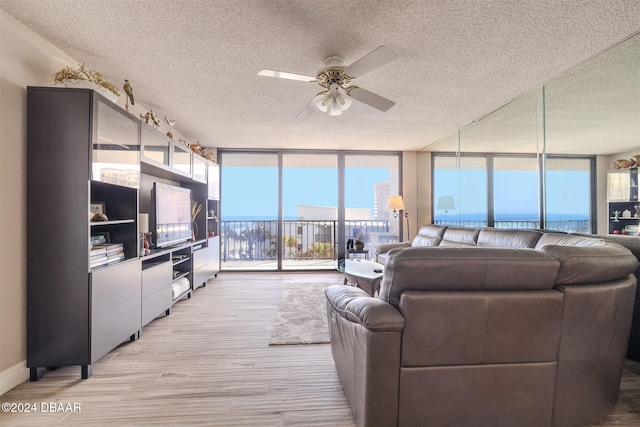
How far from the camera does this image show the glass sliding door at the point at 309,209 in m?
5.27

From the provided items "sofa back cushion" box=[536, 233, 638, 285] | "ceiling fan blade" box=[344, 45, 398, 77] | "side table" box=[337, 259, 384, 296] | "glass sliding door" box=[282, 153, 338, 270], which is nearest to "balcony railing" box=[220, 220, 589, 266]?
"glass sliding door" box=[282, 153, 338, 270]

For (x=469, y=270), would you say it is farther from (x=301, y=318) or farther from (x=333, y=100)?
(x=301, y=318)

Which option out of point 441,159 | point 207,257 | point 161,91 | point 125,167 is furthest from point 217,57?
point 441,159

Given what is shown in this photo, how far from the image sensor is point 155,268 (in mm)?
2684

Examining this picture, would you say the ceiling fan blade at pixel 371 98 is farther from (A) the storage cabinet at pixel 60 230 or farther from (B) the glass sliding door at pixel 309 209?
(B) the glass sliding door at pixel 309 209

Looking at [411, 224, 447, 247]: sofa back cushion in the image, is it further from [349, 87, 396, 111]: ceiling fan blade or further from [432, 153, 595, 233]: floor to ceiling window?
[349, 87, 396, 111]: ceiling fan blade

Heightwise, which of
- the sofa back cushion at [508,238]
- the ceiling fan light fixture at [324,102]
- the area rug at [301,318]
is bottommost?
the area rug at [301,318]

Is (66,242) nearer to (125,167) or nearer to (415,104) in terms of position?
(125,167)

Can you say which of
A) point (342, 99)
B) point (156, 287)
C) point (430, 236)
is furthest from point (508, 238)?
point (156, 287)

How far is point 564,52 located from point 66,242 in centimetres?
388

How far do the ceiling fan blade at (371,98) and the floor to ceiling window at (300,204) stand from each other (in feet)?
9.69

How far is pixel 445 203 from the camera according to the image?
4.84 meters

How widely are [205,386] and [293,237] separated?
4.40 metres

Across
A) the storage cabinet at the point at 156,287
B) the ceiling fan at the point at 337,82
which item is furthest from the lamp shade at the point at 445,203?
the storage cabinet at the point at 156,287
